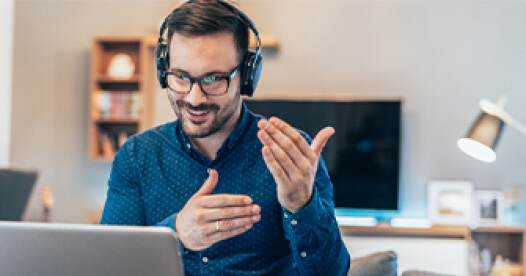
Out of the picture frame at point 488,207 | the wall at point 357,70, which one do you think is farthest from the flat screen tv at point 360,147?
the picture frame at point 488,207

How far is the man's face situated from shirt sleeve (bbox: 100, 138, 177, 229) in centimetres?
21

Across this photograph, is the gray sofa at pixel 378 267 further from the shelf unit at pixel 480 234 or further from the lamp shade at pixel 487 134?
the shelf unit at pixel 480 234

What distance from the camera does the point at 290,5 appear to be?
4.08m

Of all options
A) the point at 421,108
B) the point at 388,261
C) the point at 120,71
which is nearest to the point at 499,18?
the point at 421,108

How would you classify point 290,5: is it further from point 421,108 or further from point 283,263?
point 283,263

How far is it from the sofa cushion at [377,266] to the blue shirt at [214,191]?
20 cm

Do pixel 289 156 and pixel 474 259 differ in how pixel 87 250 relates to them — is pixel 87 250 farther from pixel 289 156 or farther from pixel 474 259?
pixel 474 259

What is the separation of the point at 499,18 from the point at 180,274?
375 cm

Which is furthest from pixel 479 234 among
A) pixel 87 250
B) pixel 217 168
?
pixel 87 250

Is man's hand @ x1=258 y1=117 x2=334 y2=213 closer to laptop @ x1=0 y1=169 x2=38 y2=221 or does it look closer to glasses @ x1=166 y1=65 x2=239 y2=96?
glasses @ x1=166 y1=65 x2=239 y2=96

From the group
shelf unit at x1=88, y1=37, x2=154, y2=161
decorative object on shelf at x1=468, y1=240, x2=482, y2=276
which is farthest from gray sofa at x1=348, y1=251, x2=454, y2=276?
shelf unit at x1=88, y1=37, x2=154, y2=161

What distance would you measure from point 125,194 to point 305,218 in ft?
1.74

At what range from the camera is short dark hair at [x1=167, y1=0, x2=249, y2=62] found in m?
1.33

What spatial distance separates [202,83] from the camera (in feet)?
4.25
